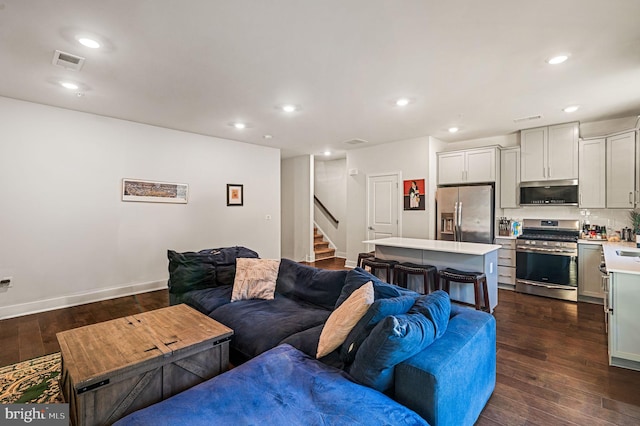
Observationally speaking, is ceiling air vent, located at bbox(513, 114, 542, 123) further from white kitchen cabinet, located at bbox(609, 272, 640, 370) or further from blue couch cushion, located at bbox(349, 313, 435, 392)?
blue couch cushion, located at bbox(349, 313, 435, 392)

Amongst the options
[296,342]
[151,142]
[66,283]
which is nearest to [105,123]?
[151,142]

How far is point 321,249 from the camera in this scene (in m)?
8.21

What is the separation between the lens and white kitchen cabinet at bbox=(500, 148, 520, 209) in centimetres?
518

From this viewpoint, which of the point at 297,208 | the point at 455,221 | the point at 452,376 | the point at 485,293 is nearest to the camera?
the point at 452,376

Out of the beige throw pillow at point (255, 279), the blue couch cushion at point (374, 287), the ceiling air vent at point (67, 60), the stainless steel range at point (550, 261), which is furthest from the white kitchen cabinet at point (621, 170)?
the ceiling air vent at point (67, 60)

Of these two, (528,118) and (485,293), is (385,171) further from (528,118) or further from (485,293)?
(485,293)

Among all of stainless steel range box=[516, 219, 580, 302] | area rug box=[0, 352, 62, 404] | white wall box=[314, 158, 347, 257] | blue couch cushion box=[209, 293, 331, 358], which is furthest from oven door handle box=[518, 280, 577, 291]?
area rug box=[0, 352, 62, 404]

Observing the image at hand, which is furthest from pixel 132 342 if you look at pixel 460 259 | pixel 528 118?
pixel 528 118

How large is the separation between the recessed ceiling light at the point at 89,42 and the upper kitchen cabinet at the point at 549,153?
594cm

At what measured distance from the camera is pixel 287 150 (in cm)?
704

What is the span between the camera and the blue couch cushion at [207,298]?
2885 millimetres

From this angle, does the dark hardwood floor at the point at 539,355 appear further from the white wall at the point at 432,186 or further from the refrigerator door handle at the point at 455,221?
the white wall at the point at 432,186

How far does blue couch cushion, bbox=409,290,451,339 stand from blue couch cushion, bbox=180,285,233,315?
1.89 metres

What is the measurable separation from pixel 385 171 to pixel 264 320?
15.2 feet
